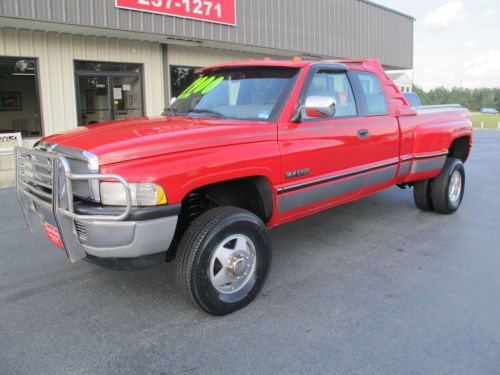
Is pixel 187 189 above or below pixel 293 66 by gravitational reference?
below

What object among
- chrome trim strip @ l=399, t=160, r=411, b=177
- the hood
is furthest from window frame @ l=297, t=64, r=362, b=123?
chrome trim strip @ l=399, t=160, r=411, b=177

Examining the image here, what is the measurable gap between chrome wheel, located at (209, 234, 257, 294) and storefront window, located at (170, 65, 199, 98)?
9.33 metres

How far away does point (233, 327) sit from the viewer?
10.2 feet

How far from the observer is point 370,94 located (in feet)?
15.8

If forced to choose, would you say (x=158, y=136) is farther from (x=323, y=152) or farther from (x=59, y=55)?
(x=59, y=55)

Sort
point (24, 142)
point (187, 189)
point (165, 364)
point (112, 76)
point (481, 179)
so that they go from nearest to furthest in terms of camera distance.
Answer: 1. point (165, 364)
2. point (187, 189)
3. point (481, 179)
4. point (24, 142)
5. point (112, 76)

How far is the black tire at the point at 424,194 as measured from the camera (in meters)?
5.95

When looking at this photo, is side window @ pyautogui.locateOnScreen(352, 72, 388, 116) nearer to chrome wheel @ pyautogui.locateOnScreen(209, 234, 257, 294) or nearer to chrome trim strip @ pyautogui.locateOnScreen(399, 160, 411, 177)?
chrome trim strip @ pyautogui.locateOnScreen(399, 160, 411, 177)

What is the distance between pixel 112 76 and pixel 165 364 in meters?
9.37

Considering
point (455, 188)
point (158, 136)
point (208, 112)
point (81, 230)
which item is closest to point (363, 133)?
point (208, 112)

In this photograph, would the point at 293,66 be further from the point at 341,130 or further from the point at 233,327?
the point at 233,327

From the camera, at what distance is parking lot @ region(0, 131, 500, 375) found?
2691 millimetres

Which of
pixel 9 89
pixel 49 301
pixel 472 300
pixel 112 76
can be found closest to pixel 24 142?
pixel 9 89

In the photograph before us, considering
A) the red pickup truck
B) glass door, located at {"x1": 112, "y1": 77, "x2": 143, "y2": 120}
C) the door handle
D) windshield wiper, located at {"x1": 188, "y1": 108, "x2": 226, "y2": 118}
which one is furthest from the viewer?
glass door, located at {"x1": 112, "y1": 77, "x2": 143, "y2": 120}
